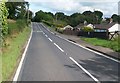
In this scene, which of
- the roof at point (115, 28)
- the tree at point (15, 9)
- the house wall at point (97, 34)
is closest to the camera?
the house wall at point (97, 34)

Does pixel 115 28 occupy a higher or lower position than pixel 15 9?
lower

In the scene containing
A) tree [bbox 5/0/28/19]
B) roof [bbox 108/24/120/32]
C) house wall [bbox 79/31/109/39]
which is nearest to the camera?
house wall [bbox 79/31/109/39]

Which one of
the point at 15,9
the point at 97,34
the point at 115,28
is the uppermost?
the point at 15,9

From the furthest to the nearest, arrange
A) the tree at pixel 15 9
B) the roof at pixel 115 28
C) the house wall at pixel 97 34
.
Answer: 1. the roof at pixel 115 28
2. the tree at pixel 15 9
3. the house wall at pixel 97 34

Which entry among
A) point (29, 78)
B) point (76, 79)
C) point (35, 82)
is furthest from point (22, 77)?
point (76, 79)

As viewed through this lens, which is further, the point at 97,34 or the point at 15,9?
the point at 15,9

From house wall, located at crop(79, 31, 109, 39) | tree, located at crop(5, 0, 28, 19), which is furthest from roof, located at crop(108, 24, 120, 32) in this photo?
tree, located at crop(5, 0, 28, 19)

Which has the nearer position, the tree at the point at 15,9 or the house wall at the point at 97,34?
the house wall at the point at 97,34

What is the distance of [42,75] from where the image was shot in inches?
476

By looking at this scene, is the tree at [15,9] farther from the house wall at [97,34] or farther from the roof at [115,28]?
the roof at [115,28]

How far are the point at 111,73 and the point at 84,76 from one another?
1.62 metres

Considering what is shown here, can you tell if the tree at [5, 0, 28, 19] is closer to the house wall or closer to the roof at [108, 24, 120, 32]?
the house wall

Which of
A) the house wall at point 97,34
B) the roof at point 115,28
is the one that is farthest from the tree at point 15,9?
the roof at point 115,28

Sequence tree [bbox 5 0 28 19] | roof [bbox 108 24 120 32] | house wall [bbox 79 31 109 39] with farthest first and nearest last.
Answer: roof [bbox 108 24 120 32] → tree [bbox 5 0 28 19] → house wall [bbox 79 31 109 39]
